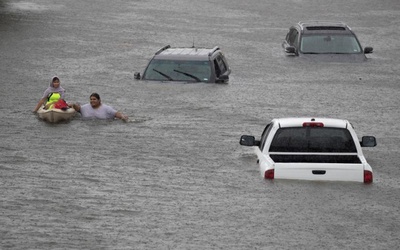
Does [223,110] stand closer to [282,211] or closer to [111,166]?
[111,166]

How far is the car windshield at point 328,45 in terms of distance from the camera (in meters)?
44.6

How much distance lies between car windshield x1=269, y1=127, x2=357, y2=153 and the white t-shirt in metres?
10.8

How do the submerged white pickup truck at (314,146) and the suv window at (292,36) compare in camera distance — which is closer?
the submerged white pickup truck at (314,146)

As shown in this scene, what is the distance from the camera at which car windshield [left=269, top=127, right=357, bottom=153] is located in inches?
935

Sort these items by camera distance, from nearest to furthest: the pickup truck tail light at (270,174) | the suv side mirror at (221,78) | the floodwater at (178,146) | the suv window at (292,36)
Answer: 1. the floodwater at (178,146)
2. the pickup truck tail light at (270,174)
3. the suv side mirror at (221,78)
4. the suv window at (292,36)

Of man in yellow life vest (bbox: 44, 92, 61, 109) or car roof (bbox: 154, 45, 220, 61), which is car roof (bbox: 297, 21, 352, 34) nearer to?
car roof (bbox: 154, 45, 220, 61)

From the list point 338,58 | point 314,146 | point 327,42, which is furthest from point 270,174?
point 327,42

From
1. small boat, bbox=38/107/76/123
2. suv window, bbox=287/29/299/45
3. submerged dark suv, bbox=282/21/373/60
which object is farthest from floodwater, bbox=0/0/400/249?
suv window, bbox=287/29/299/45

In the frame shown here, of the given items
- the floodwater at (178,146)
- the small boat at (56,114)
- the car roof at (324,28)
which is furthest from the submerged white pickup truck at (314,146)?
the car roof at (324,28)

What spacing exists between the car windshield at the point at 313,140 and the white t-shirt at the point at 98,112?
1079 centimetres

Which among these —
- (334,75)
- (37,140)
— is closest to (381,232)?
(37,140)

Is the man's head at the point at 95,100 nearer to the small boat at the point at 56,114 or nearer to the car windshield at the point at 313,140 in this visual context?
the small boat at the point at 56,114

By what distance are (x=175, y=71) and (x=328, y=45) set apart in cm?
853

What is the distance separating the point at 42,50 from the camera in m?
50.7
